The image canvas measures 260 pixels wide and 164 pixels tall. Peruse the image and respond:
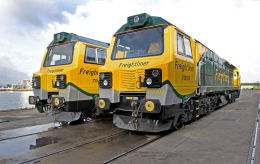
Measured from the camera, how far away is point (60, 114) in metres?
8.13

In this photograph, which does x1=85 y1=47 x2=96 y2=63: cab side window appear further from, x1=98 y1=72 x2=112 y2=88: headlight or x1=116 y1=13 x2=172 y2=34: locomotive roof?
x1=116 y1=13 x2=172 y2=34: locomotive roof

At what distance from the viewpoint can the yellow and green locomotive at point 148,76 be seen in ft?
18.2

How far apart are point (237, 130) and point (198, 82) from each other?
2192mm

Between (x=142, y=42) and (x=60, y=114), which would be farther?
(x=60, y=114)

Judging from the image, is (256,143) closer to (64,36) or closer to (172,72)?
(172,72)

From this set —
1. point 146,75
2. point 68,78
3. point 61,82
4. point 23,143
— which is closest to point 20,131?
point 23,143

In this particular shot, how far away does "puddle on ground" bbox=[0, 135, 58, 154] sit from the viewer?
5.00 metres

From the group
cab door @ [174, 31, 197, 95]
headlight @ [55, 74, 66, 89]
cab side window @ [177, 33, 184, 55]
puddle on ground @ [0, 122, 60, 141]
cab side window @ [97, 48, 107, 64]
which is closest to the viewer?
cab door @ [174, 31, 197, 95]

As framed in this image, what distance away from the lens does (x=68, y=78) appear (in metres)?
7.63

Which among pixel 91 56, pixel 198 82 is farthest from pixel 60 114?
pixel 198 82

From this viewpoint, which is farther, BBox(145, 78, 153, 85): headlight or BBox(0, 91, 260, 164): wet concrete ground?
BBox(145, 78, 153, 85): headlight

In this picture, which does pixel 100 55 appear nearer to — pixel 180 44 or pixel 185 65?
pixel 180 44

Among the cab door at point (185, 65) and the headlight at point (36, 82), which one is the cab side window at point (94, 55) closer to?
the headlight at point (36, 82)

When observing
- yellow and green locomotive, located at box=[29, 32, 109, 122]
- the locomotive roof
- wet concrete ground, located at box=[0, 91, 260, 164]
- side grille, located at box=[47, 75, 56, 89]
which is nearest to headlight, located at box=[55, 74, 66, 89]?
yellow and green locomotive, located at box=[29, 32, 109, 122]
